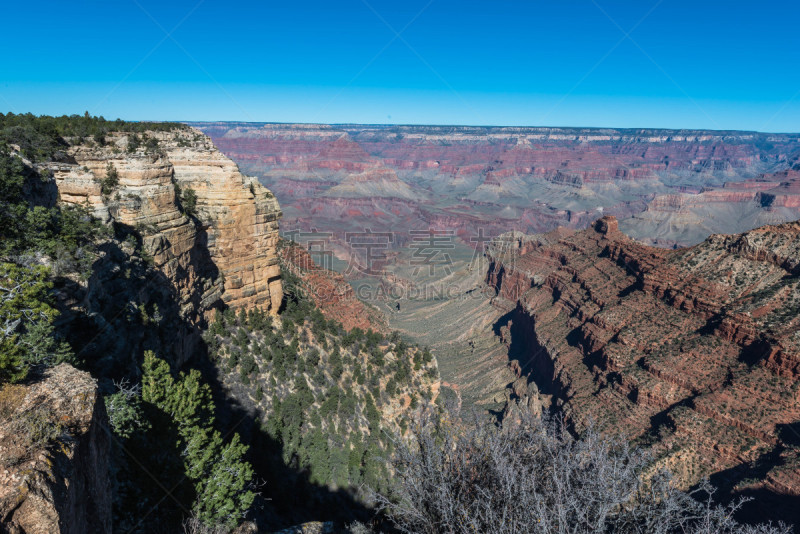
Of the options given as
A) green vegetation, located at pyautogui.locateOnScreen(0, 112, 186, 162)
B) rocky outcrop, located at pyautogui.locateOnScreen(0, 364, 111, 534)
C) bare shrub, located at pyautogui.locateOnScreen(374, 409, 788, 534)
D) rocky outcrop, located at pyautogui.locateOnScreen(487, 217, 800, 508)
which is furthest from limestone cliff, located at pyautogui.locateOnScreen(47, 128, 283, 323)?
rocky outcrop, located at pyautogui.locateOnScreen(487, 217, 800, 508)

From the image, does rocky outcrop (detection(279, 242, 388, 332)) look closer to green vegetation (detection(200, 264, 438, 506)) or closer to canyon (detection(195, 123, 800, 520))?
green vegetation (detection(200, 264, 438, 506))

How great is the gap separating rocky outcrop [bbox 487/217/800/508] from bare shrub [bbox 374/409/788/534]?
26.3 metres

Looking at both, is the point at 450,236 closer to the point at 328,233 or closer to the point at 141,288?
the point at 328,233

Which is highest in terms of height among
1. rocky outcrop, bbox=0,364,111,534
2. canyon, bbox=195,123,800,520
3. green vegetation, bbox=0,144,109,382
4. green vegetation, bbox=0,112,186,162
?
green vegetation, bbox=0,112,186,162

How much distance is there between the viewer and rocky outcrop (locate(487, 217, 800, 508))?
34.0 m

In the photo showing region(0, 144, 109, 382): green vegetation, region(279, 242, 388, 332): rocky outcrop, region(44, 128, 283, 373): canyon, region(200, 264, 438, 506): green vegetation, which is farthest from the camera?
region(279, 242, 388, 332): rocky outcrop

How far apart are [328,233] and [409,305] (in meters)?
68.1

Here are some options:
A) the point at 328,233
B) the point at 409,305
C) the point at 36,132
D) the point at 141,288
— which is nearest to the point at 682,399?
the point at 141,288

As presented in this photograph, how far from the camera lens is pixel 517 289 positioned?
89.2 metres

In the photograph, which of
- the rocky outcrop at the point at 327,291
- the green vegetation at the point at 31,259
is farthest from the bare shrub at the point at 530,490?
the rocky outcrop at the point at 327,291

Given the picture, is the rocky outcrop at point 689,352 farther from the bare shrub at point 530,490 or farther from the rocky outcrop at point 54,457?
the rocky outcrop at point 54,457

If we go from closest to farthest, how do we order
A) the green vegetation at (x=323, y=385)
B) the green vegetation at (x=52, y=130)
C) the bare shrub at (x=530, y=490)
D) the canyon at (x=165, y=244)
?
the bare shrub at (x=530, y=490) < the canyon at (x=165, y=244) < the green vegetation at (x=52, y=130) < the green vegetation at (x=323, y=385)

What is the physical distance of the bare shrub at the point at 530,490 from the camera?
7.92 metres

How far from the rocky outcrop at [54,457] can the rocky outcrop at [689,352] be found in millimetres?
35136
